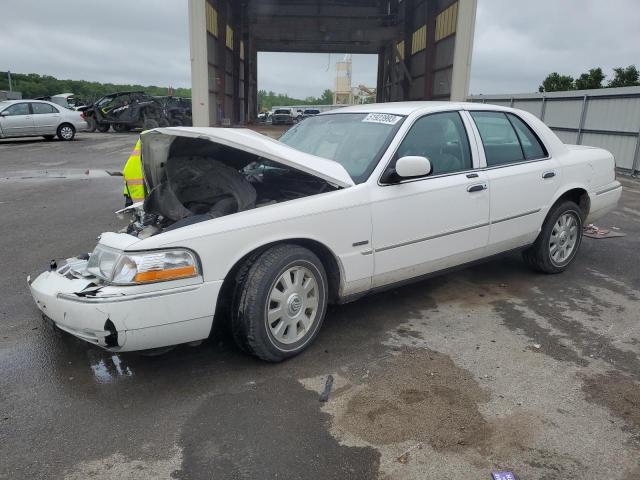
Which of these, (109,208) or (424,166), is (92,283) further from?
(109,208)

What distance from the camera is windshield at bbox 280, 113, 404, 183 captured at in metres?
3.69

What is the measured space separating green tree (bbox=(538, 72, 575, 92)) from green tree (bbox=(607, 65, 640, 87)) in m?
3.00

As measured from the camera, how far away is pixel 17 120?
18.6 m

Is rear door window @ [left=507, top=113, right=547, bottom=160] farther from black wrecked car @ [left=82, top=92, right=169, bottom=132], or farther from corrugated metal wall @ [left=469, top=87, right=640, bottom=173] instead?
black wrecked car @ [left=82, top=92, right=169, bottom=132]

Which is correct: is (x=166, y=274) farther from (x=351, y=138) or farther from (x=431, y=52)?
(x=431, y=52)

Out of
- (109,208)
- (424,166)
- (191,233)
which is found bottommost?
(109,208)

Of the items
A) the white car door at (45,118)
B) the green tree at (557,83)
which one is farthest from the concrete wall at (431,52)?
the white car door at (45,118)

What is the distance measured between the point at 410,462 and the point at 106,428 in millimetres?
1499

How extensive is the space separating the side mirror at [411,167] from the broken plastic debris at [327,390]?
1.37 meters

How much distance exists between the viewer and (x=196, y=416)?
8.96 feet

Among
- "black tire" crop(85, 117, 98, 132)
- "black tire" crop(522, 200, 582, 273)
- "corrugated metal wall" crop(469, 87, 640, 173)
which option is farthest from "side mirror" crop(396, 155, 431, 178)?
"black tire" crop(85, 117, 98, 132)

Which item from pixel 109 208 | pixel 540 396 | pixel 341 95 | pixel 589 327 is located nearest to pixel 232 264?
pixel 540 396

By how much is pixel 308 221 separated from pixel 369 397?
42.5 inches

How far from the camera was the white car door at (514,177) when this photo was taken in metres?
4.24
